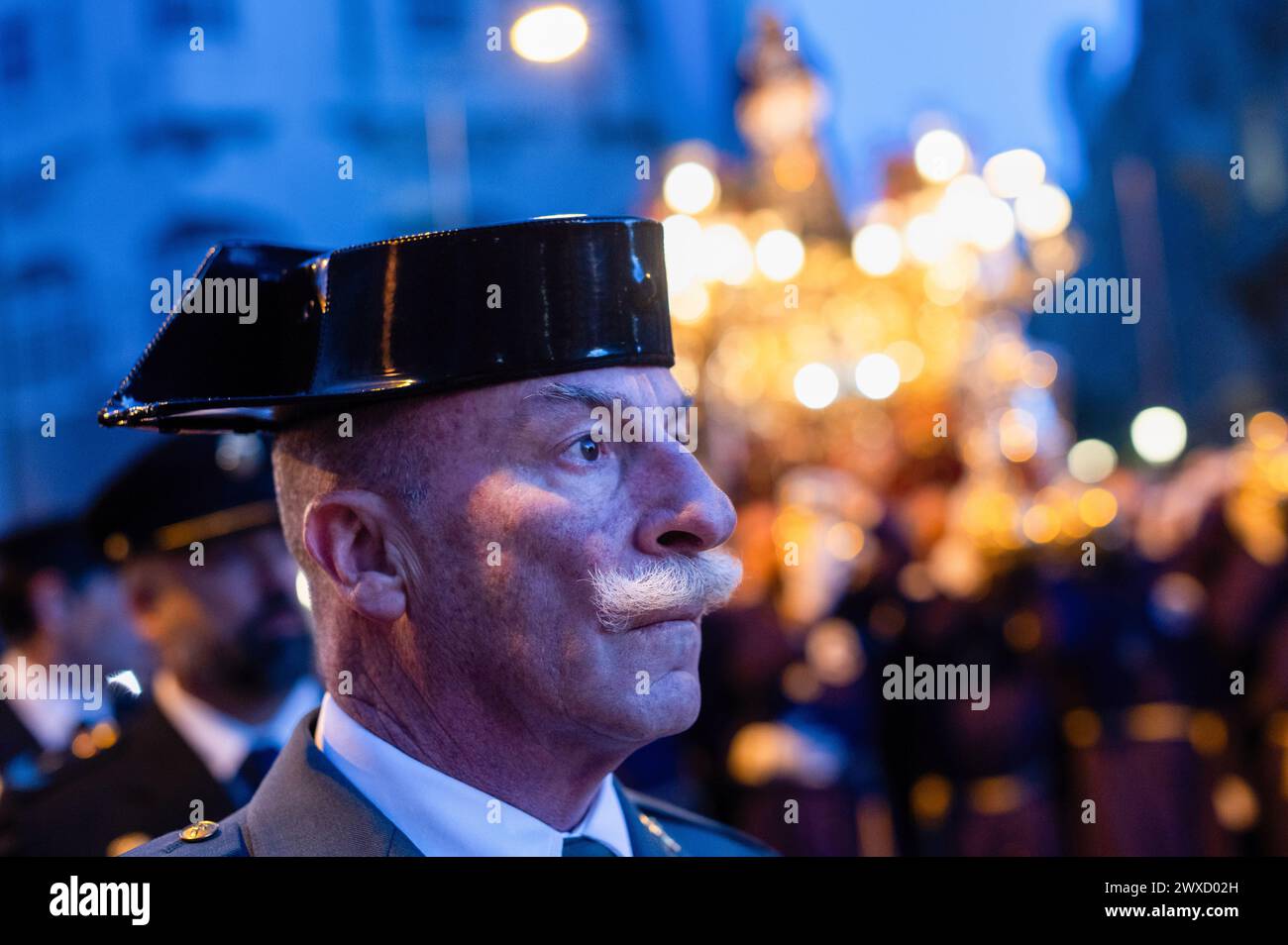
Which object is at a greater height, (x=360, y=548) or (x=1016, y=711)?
(x=360, y=548)

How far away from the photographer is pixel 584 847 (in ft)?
4.35

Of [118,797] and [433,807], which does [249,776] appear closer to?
[118,797]

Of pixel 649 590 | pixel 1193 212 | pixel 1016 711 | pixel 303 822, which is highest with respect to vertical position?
pixel 1193 212

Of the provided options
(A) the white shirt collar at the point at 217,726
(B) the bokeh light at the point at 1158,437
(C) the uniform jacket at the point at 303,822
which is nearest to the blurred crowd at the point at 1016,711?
(A) the white shirt collar at the point at 217,726

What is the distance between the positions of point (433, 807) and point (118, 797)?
80 centimetres

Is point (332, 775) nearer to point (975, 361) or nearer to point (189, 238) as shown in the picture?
point (189, 238)

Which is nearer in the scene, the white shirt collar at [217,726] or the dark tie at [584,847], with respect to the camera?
the dark tie at [584,847]

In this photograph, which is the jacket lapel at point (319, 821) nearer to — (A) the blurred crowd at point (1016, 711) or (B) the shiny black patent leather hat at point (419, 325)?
(B) the shiny black patent leather hat at point (419, 325)

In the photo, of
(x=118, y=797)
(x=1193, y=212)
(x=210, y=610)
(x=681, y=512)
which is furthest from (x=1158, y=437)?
(x=681, y=512)

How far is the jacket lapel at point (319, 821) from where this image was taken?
1.24 metres

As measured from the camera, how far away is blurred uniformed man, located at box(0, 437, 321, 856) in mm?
1957

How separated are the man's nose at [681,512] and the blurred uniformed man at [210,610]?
1.05 meters

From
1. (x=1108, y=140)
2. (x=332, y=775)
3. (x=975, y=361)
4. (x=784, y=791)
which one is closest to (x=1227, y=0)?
(x=1108, y=140)

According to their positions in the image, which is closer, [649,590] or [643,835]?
[649,590]
